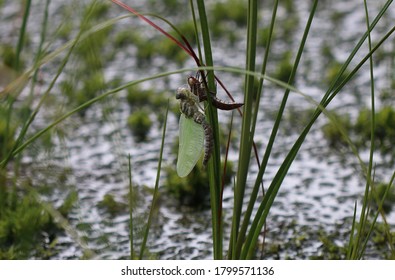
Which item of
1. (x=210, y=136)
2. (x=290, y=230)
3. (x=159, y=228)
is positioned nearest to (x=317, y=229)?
(x=290, y=230)

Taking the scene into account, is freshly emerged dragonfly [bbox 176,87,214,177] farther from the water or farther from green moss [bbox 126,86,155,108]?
green moss [bbox 126,86,155,108]

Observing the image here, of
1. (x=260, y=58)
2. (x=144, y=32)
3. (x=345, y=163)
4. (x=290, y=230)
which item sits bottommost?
(x=290, y=230)

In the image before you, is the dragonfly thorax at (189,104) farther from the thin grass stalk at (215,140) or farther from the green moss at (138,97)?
the green moss at (138,97)

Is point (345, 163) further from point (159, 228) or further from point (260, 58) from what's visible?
point (260, 58)

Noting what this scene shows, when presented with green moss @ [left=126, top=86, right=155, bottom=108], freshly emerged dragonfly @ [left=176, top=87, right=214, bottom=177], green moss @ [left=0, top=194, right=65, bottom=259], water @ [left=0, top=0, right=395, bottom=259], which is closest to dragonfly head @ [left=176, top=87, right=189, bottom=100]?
freshly emerged dragonfly @ [left=176, top=87, right=214, bottom=177]

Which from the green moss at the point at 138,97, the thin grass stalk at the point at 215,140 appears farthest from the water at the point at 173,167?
the thin grass stalk at the point at 215,140

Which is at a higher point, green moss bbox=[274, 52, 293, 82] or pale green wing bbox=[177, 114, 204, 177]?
green moss bbox=[274, 52, 293, 82]
